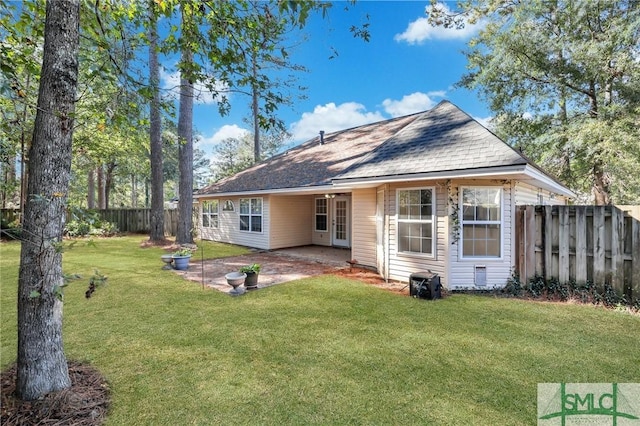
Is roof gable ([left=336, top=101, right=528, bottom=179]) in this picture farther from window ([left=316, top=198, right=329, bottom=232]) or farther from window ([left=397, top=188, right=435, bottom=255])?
window ([left=316, top=198, right=329, bottom=232])

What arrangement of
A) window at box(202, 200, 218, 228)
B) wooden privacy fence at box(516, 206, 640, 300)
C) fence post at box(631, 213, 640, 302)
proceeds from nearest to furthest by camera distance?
fence post at box(631, 213, 640, 302), wooden privacy fence at box(516, 206, 640, 300), window at box(202, 200, 218, 228)

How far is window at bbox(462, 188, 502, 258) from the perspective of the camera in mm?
6184

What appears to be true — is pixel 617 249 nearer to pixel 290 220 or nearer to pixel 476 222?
pixel 476 222

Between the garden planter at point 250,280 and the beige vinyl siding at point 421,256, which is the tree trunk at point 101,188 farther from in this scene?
the beige vinyl siding at point 421,256

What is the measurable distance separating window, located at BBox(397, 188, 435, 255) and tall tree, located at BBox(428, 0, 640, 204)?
29.0 feet

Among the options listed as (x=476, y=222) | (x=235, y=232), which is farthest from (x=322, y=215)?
(x=476, y=222)

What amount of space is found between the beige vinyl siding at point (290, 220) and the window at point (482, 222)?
753cm

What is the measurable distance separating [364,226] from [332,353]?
5.20m

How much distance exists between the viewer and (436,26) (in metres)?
13.4

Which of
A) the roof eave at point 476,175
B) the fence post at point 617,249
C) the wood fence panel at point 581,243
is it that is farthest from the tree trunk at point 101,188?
the fence post at point 617,249

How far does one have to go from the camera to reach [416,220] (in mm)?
6680

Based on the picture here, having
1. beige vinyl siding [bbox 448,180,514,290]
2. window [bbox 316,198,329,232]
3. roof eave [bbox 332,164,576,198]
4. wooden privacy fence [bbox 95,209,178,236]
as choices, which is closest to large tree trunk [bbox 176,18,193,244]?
window [bbox 316,198,329,232]

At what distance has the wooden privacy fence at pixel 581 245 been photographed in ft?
17.0

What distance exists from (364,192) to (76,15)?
23.0 feet
